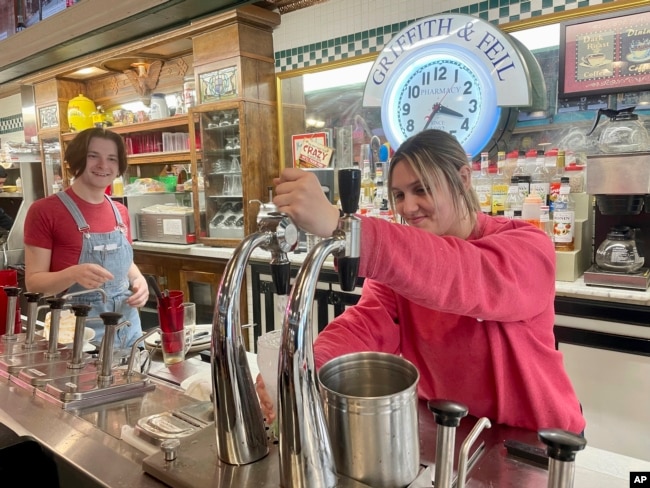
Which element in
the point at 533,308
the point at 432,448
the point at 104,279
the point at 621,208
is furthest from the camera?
the point at 621,208

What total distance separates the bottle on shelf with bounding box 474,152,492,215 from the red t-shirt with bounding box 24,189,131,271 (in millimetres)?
1963

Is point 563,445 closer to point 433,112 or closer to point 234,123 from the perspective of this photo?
point 433,112

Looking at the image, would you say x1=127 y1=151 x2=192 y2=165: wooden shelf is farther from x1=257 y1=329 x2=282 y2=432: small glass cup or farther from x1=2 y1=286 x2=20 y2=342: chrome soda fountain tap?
x1=257 y1=329 x2=282 y2=432: small glass cup

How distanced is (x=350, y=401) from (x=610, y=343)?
1984mm

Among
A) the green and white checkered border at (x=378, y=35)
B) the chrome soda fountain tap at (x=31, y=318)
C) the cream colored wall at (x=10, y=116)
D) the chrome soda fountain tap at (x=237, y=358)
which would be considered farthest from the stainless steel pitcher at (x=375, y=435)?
the cream colored wall at (x=10, y=116)

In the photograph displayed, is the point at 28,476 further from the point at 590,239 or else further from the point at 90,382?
the point at 590,239

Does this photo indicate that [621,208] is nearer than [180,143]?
Yes

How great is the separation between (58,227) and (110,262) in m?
0.26

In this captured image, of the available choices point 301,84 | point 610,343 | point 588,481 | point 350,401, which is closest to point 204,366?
point 350,401

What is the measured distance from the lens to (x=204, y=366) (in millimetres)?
1534

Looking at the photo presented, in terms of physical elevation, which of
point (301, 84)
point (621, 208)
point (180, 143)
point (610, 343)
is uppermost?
point (301, 84)

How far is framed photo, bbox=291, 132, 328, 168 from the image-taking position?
3.72 metres

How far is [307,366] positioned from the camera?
673mm

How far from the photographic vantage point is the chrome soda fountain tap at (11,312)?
1589mm
